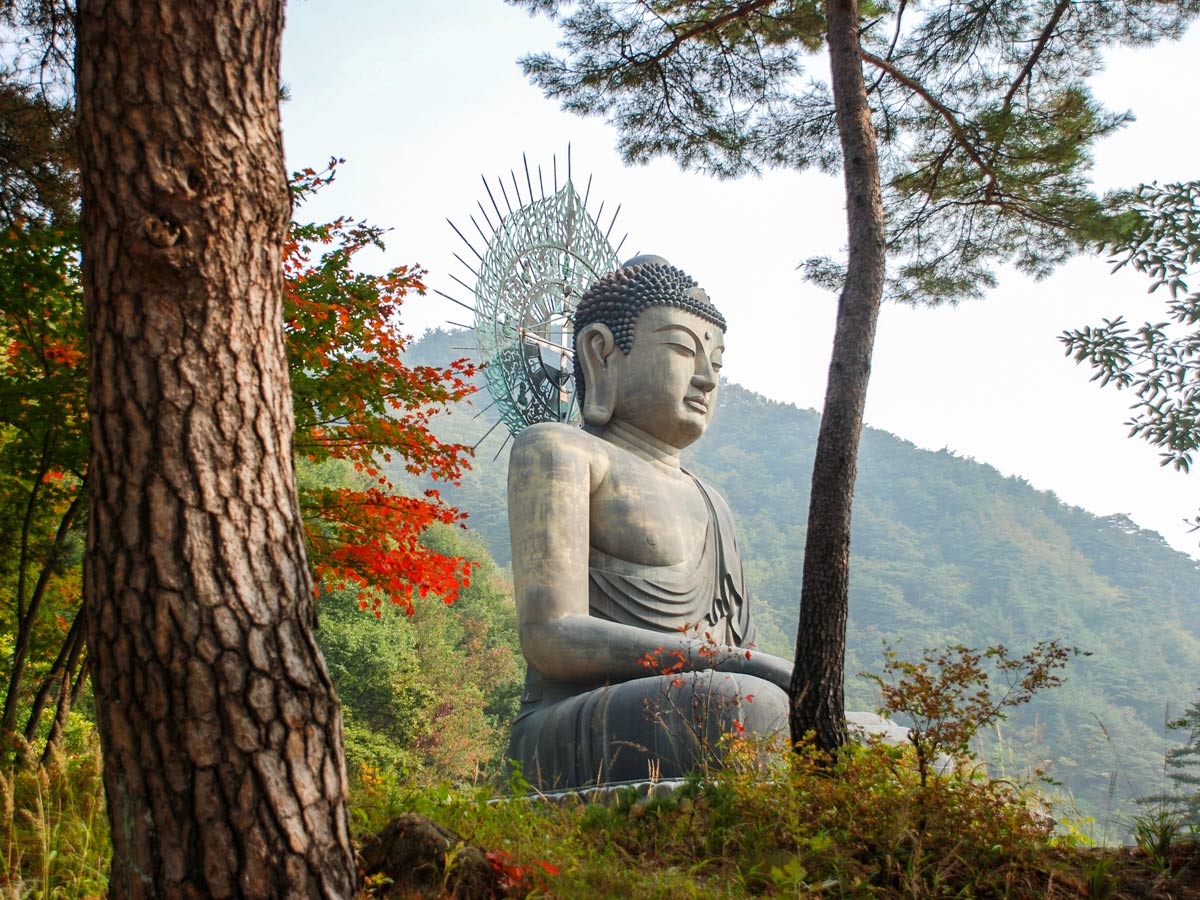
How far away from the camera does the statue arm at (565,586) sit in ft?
18.1

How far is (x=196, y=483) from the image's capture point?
8.41ft

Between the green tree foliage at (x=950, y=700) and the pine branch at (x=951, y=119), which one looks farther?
the pine branch at (x=951, y=119)

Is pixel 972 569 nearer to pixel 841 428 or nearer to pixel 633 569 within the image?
pixel 633 569

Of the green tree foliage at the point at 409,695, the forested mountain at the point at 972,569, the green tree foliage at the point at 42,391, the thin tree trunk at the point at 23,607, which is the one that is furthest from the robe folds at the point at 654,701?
the forested mountain at the point at 972,569

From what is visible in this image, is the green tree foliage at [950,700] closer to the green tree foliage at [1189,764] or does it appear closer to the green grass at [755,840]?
the green grass at [755,840]

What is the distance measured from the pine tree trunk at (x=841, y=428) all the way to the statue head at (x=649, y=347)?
1.55m

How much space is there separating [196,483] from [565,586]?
3367 mm

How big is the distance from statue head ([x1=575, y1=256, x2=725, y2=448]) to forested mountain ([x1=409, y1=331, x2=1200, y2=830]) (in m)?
28.5

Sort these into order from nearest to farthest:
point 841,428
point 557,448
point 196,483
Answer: point 196,483 → point 841,428 → point 557,448

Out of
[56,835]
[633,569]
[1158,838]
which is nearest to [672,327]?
[633,569]

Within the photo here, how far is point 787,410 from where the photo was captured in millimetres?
63125

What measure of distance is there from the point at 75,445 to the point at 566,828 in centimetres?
384

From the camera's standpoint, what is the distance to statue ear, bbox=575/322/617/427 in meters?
6.95

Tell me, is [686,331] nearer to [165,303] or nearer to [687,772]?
[687,772]
